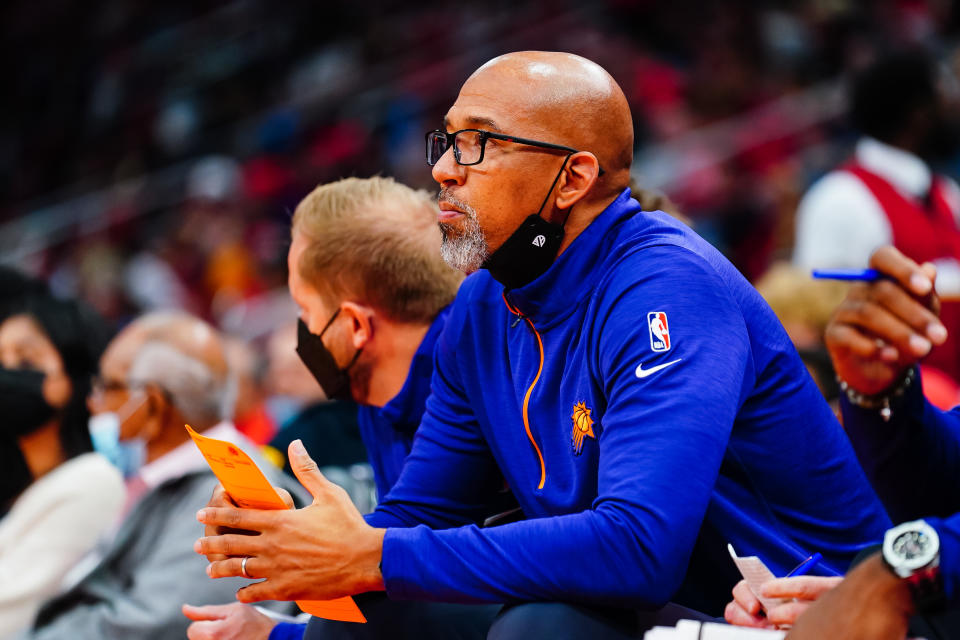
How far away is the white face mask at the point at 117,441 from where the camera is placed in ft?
13.0

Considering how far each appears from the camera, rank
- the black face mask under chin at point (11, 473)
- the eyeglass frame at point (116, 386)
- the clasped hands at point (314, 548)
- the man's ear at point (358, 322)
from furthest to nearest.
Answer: the eyeglass frame at point (116, 386)
the black face mask under chin at point (11, 473)
the man's ear at point (358, 322)
the clasped hands at point (314, 548)

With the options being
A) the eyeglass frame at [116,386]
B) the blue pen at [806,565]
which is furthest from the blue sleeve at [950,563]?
the eyeglass frame at [116,386]

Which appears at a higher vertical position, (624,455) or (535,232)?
(535,232)

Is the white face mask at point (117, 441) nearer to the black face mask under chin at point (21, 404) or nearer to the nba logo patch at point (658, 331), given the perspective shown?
the black face mask under chin at point (21, 404)

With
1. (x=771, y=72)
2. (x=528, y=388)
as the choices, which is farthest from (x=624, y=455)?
(x=771, y=72)

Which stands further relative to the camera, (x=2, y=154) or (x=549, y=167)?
(x=2, y=154)

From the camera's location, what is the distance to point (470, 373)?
240 centimetres

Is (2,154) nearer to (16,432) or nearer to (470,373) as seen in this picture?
(16,432)

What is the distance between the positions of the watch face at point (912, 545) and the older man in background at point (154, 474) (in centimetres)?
172

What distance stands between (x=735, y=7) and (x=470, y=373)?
7.66m

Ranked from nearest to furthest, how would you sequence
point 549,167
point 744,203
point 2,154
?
point 549,167
point 744,203
point 2,154

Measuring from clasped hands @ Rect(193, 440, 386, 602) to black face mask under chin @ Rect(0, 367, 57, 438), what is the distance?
1941 mm

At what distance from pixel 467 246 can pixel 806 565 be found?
2.81 feet

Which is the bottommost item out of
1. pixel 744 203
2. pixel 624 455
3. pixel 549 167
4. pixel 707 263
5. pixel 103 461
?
pixel 744 203
